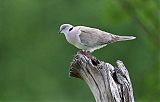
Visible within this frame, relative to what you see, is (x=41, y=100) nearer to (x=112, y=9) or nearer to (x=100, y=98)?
(x=112, y=9)

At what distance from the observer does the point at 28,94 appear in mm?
25094

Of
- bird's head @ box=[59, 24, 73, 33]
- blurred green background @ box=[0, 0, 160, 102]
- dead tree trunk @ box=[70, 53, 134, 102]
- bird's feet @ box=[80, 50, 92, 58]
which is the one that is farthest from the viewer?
blurred green background @ box=[0, 0, 160, 102]

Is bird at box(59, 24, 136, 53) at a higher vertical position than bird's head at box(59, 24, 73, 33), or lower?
lower

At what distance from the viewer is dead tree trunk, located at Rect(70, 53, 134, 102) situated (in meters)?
8.17

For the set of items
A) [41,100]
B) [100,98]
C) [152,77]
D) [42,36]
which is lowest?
[100,98]

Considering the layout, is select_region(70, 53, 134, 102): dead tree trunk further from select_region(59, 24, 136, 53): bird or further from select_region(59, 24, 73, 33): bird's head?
select_region(59, 24, 73, 33): bird's head

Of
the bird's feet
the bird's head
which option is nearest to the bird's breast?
the bird's head

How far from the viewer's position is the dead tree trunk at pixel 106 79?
817 cm

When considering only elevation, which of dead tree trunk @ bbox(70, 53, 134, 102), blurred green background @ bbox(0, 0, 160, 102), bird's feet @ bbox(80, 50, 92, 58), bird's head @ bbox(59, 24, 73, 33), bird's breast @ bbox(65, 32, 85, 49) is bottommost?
dead tree trunk @ bbox(70, 53, 134, 102)

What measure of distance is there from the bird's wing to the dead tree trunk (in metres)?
1.06

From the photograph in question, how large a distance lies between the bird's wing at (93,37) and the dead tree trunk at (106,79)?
3.47ft

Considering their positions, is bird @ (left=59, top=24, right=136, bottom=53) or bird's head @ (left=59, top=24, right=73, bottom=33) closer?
bird @ (left=59, top=24, right=136, bottom=53)

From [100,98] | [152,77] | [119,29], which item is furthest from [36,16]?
[100,98]

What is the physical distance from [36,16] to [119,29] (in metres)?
2.66
